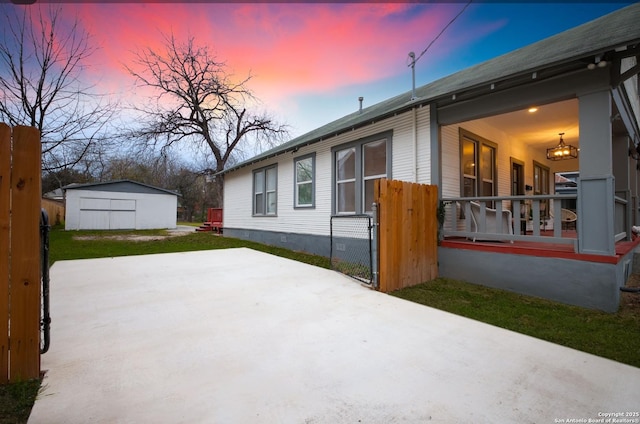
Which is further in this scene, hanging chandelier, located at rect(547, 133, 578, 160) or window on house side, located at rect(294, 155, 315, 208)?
window on house side, located at rect(294, 155, 315, 208)

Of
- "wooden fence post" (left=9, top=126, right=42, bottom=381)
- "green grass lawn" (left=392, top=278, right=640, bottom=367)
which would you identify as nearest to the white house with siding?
"green grass lawn" (left=392, top=278, right=640, bottom=367)

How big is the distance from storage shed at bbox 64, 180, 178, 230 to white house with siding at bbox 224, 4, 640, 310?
1372 centimetres

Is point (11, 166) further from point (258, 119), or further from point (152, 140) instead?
point (258, 119)

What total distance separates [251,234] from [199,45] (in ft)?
47.5

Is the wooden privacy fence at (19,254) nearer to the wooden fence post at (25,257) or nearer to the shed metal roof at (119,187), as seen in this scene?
the wooden fence post at (25,257)

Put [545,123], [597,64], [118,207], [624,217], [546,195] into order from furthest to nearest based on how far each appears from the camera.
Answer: [118,207] < [545,123] < [624,217] < [546,195] < [597,64]

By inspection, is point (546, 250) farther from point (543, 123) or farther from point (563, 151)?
point (563, 151)

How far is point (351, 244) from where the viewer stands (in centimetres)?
697

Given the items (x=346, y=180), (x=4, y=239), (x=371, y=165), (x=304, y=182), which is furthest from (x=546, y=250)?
(x=304, y=182)

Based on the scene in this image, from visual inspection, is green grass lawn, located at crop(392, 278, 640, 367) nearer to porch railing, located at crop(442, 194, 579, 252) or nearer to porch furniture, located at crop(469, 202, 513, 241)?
porch railing, located at crop(442, 194, 579, 252)

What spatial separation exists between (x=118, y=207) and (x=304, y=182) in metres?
16.4

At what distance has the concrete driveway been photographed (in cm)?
172

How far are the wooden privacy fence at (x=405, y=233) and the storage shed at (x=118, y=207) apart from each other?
1995 cm

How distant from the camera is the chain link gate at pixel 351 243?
20.1 feet
